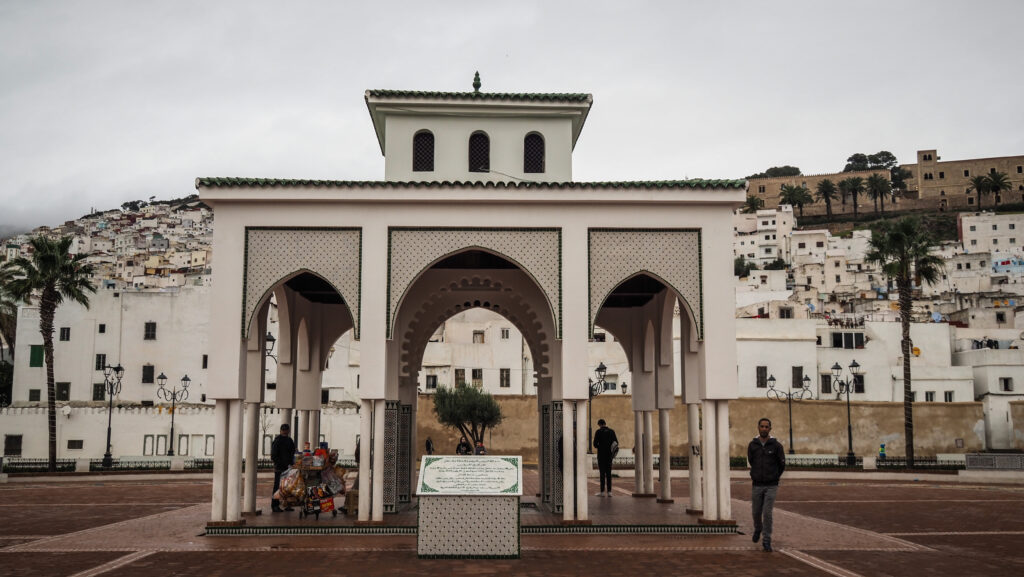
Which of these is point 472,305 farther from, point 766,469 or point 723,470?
point 766,469

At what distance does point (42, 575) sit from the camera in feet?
30.7

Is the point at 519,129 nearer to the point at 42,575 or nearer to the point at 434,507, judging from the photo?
the point at 434,507

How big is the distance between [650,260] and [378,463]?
5032mm

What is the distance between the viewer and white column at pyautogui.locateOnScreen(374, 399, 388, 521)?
12.8 m

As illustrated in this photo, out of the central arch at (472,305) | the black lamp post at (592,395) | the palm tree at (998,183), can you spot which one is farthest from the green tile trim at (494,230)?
the palm tree at (998,183)

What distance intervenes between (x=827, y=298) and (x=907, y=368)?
4849 cm

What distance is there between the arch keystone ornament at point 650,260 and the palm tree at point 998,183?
109 m

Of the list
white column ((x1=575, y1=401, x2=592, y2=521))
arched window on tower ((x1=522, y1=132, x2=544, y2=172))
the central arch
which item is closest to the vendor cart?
the central arch

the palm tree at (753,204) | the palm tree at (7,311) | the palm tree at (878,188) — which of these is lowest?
the palm tree at (7,311)

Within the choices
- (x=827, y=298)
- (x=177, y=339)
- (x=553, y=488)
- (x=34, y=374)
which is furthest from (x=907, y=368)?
(x=827, y=298)

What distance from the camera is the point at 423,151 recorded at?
15.9 meters

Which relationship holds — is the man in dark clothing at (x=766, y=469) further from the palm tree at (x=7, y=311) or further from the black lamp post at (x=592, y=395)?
the palm tree at (x=7, y=311)

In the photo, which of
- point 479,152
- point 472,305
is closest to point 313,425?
point 472,305

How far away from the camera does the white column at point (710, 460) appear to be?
12961mm
